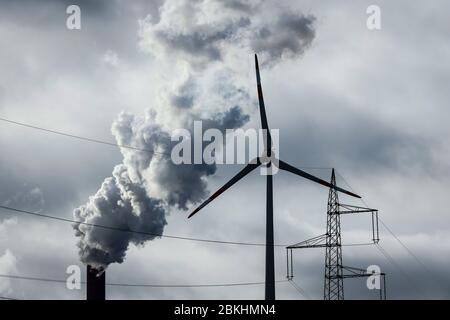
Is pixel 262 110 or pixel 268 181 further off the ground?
pixel 262 110

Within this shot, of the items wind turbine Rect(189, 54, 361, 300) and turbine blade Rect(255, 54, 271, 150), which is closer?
wind turbine Rect(189, 54, 361, 300)

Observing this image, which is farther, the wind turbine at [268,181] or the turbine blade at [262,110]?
the turbine blade at [262,110]

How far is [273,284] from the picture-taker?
6373 inches

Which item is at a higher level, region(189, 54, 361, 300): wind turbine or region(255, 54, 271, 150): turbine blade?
region(255, 54, 271, 150): turbine blade

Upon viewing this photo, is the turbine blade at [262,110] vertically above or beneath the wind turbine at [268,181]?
above
